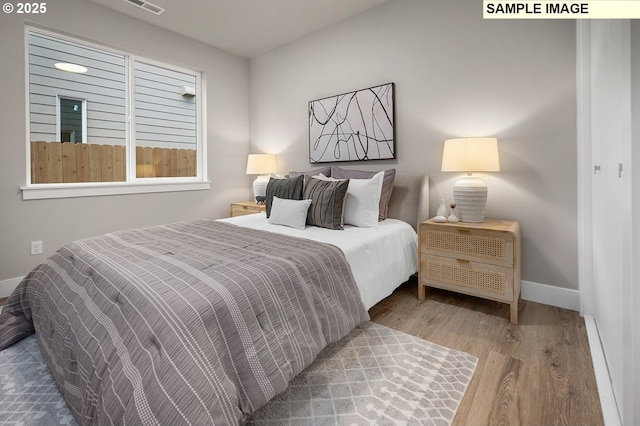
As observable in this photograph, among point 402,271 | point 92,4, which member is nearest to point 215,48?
point 92,4

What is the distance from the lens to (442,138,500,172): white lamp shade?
2.21m

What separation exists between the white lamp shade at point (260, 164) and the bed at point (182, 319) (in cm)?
202

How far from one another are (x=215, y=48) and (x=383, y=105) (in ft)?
8.10

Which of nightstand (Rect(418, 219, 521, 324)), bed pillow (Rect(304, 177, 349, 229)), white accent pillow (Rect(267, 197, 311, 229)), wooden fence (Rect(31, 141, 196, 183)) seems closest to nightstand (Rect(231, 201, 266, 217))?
wooden fence (Rect(31, 141, 196, 183))

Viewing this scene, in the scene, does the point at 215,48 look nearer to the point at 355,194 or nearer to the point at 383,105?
the point at 383,105

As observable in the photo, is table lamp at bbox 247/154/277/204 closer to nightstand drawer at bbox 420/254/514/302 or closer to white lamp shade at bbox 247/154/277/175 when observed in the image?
white lamp shade at bbox 247/154/277/175

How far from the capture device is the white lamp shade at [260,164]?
12.8ft

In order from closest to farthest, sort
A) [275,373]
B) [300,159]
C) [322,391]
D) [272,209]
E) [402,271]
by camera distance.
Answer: [275,373] < [322,391] < [402,271] < [272,209] < [300,159]

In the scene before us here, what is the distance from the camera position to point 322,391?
1.44 m

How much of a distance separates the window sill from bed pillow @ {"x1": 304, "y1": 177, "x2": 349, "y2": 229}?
2076 millimetres

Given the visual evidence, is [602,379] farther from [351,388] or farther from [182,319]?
[182,319]

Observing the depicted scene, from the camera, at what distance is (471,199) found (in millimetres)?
2271

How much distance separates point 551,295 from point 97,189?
415cm

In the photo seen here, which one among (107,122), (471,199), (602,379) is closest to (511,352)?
(602,379)
